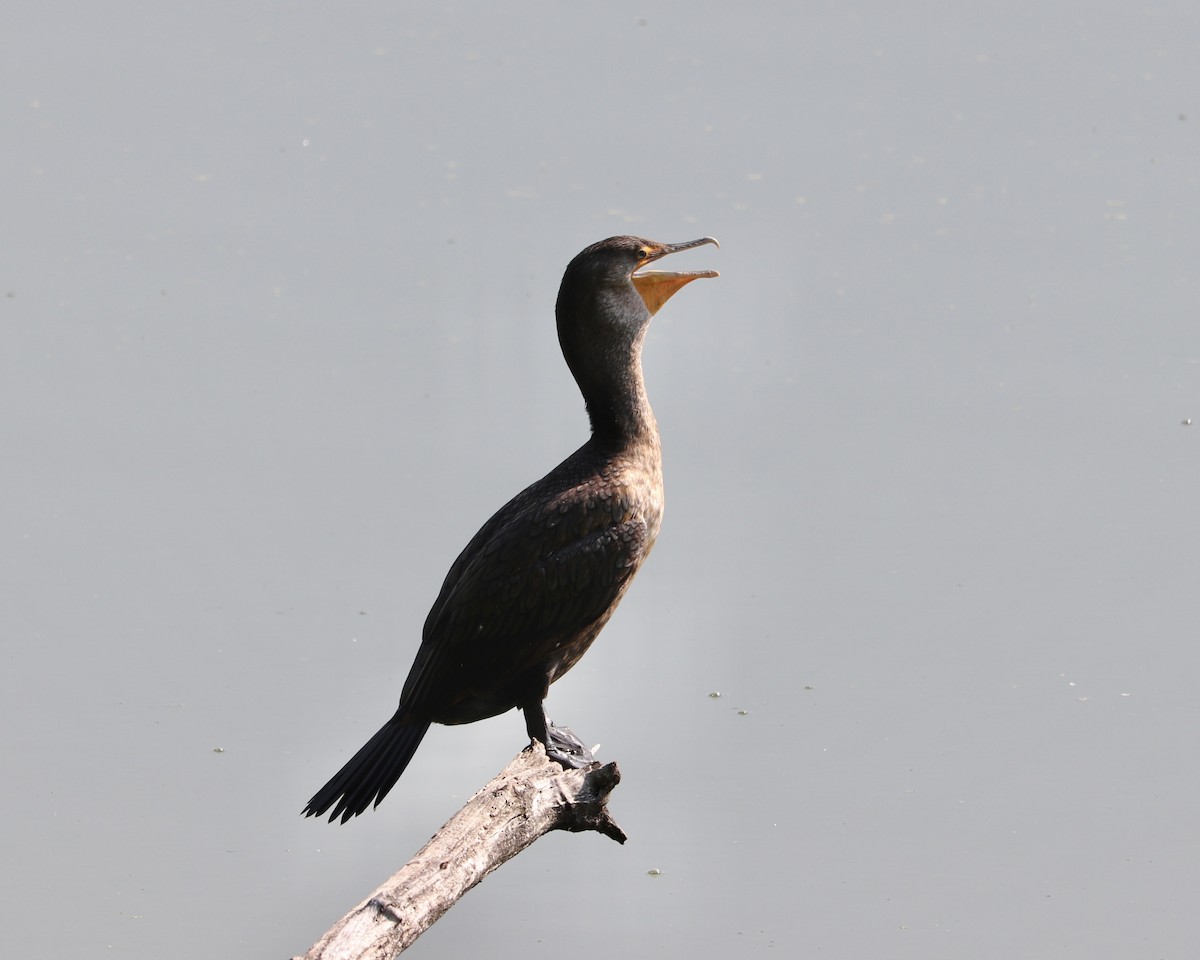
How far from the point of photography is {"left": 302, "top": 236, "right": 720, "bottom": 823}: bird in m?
3.74

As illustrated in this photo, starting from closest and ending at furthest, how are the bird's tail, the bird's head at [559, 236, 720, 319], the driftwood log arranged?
the driftwood log < the bird's tail < the bird's head at [559, 236, 720, 319]

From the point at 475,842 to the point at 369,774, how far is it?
491 mm

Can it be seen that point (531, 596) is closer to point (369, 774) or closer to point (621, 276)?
point (369, 774)

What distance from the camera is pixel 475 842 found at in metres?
3.34

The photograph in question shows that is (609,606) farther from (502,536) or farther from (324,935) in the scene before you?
(324,935)

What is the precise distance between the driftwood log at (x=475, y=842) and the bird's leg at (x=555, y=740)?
51 mm

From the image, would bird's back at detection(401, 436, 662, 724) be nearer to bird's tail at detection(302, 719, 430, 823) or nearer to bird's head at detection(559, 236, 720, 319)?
bird's tail at detection(302, 719, 430, 823)

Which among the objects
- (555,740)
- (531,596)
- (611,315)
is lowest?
(555,740)

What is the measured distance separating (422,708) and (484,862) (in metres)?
0.53

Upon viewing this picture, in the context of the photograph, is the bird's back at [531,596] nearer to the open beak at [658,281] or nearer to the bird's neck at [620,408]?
the bird's neck at [620,408]

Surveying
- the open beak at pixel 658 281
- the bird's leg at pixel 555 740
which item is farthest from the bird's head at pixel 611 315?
the bird's leg at pixel 555 740

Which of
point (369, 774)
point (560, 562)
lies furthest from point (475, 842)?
point (560, 562)

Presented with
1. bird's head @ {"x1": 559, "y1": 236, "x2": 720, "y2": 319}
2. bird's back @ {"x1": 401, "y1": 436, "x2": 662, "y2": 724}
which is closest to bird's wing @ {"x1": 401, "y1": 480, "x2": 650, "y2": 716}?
bird's back @ {"x1": 401, "y1": 436, "x2": 662, "y2": 724}

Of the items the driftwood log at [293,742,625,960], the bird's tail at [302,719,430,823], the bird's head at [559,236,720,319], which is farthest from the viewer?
the bird's head at [559,236,720,319]
